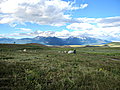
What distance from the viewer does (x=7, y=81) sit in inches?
310

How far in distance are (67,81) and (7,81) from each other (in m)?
4.58

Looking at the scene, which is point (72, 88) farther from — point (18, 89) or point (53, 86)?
point (18, 89)

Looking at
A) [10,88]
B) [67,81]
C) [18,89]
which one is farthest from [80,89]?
[10,88]

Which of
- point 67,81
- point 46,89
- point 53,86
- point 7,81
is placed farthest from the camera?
point 67,81

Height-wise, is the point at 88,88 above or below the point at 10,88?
below

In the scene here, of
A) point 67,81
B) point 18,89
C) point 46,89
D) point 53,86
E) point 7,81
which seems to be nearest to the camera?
point 18,89

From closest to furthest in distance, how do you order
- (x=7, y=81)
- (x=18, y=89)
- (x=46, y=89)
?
1. (x=18, y=89)
2. (x=46, y=89)
3. (x=7, y=81)

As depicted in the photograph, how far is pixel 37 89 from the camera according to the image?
6.64m

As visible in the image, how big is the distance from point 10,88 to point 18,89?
0.60 meters

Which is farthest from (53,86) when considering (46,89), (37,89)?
(37,89)

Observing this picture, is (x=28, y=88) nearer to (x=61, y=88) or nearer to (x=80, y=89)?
(x=61, y=88)

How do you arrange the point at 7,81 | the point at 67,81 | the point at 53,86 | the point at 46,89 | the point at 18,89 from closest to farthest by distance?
the point at 18,89
the point at 46,89
the point at 53,86
the point at 7,81
the point at 67,81

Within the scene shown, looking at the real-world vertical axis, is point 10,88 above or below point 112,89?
above

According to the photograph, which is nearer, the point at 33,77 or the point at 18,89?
the point at 18,89
